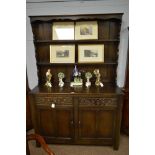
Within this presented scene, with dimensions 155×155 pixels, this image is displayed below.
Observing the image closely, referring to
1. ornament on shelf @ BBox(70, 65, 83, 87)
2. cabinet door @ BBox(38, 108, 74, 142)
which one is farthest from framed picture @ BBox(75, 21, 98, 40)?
cabinet door @ BBox(38, 108, 74, 142)

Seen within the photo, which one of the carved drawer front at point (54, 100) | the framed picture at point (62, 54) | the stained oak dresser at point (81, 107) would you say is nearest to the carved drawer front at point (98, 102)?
the stained oak dresser at point (81, 107)

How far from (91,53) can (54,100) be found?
3.28ft

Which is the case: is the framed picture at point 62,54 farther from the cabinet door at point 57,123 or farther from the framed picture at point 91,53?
the cabinet door at point 57,123

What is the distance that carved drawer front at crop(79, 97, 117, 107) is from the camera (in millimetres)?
2465

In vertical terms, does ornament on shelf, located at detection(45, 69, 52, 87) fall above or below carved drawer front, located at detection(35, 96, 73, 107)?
above

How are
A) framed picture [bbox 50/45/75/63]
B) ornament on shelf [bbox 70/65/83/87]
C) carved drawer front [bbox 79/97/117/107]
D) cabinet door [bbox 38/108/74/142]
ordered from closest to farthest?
carved drawer front [bbox 79/97/117/107] → cabinet door [bbox 38/108/74/142] → ornament on shelf [bbox 70/65/83/87] → framed picture [bbox 50/45/75/63]

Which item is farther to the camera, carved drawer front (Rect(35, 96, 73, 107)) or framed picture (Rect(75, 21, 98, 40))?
framed picture (Rect(75, 21, 98, 40))

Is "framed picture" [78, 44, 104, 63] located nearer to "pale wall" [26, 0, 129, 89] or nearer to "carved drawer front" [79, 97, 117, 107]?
"pale wall" [26, 0, 129, 89]

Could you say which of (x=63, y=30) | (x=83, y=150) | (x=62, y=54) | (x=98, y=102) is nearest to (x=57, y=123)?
(x=83, y=150)

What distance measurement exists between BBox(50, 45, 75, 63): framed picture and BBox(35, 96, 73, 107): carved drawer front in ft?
2.36
